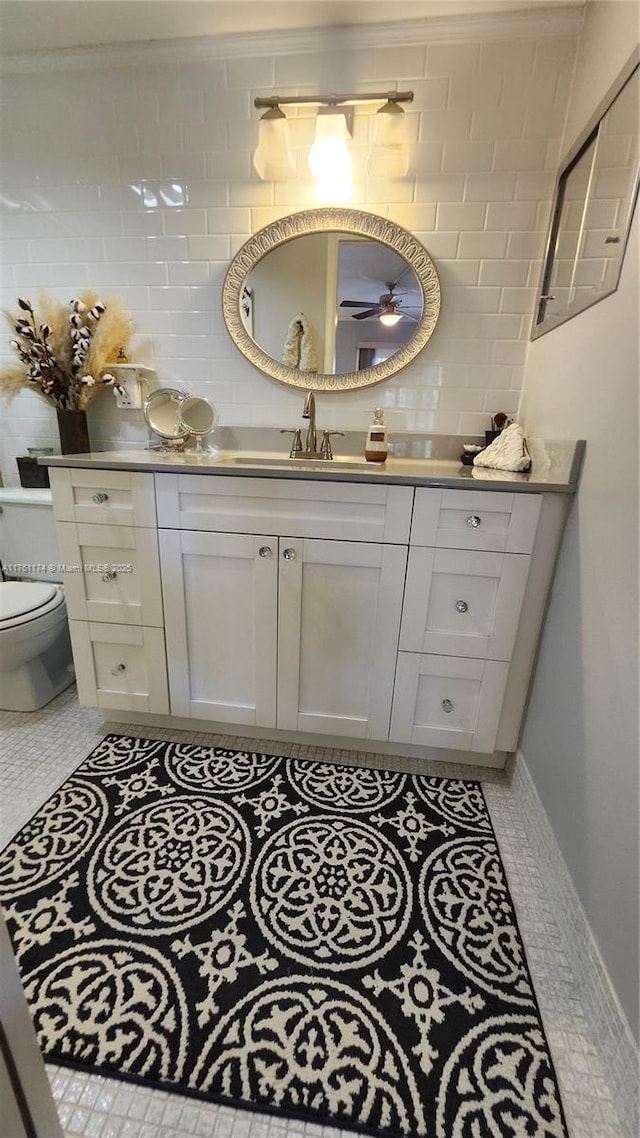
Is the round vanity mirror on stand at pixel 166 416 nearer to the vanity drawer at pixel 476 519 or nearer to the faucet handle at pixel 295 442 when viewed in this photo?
the faucet handle at pixel 295 442

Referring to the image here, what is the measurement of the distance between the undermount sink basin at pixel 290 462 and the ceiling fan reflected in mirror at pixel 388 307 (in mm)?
507

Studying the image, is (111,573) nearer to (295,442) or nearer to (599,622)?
(295,442)

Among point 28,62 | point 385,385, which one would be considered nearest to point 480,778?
point 385,385

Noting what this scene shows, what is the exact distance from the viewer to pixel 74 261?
72.3 inches

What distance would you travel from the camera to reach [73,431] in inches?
72.5

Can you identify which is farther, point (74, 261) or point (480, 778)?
point (74, 261)

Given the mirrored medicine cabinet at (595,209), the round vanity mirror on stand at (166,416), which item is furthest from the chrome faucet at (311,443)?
the mirrored medicine cabinet at (595,209)

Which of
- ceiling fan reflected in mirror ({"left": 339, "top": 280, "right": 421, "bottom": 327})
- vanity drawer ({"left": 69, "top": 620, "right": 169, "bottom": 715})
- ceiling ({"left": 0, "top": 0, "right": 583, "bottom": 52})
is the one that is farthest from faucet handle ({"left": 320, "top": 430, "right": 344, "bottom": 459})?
ceiling ({"left": 0, "top": 0, "right": 583, "bottom": 52})

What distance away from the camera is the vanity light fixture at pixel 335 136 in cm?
149

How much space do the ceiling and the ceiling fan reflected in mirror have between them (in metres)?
0.72

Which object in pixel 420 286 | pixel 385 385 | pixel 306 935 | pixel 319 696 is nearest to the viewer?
pixel 306 935

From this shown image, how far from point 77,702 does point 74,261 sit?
1733 millimetres

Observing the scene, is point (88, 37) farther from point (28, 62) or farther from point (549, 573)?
point (549, 573)

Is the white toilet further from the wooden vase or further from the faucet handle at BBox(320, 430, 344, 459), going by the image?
the faucet handle at BBox(320, 430, 344, 459)
